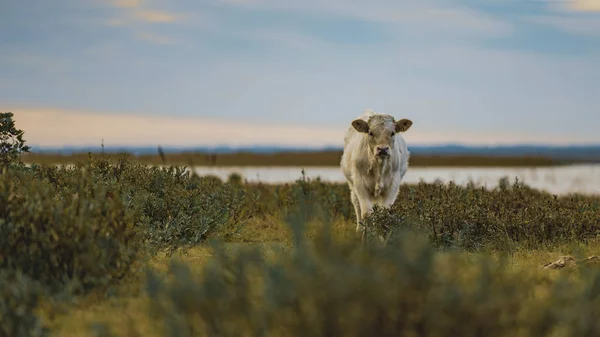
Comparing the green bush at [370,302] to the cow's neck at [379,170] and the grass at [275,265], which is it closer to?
the grass at [275,265]

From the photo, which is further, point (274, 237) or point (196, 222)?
point (274, 237)

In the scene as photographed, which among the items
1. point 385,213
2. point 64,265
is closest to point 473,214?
point 385,213

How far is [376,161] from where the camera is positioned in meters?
11.9

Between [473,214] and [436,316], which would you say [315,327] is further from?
[473,214]

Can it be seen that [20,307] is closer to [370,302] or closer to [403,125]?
[370,302]

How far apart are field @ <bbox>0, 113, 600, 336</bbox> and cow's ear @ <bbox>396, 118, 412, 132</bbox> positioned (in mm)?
1292

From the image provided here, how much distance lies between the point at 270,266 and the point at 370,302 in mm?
1251

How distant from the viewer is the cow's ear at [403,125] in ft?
39.4

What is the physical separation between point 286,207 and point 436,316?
11997mm

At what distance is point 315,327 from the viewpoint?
416 centimetres

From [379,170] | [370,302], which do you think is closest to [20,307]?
[370,302]

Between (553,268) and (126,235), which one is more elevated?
(126,235)

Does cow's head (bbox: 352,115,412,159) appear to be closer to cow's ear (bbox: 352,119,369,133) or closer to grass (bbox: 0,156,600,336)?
cow's ear (bbox: 352,119,369,133)

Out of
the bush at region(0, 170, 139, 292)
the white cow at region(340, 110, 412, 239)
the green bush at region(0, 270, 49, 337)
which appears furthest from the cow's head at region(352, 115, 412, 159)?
the green bush at region(0, 270, 49, 337)
